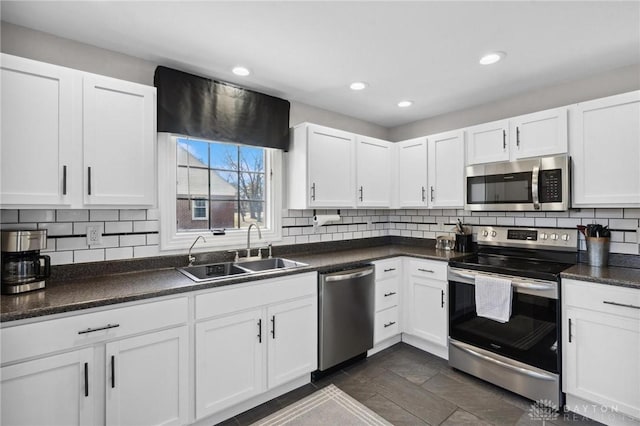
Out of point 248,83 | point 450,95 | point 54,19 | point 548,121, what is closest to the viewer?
point 54,19

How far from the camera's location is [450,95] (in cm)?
297

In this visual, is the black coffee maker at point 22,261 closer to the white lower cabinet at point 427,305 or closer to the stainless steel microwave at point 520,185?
the white lower cabinet at point 427,305

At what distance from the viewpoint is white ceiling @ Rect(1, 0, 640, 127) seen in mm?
1692

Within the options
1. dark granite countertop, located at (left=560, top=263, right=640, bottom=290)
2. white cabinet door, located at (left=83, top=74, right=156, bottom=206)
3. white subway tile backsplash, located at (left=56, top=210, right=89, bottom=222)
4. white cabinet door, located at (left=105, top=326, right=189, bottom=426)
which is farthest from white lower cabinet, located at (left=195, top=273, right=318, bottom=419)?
dark granite countertop, located at (left=560, top=263, right=640, bottom=290)

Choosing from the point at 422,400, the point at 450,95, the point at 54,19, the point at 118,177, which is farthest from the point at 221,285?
the point at 450,95

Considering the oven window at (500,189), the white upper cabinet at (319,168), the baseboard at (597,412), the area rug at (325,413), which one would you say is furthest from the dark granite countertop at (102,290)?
the baseboard at (597,412)

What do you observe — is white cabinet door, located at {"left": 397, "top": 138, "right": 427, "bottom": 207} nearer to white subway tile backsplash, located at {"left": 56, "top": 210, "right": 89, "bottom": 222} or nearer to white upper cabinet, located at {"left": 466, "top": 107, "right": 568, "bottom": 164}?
white upper cabinet, located at {"left": 466, "top": 107, "right": 568, "bottom": 164}

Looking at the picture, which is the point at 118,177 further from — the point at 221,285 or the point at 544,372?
the point at 544,372

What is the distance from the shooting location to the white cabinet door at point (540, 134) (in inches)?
95.0

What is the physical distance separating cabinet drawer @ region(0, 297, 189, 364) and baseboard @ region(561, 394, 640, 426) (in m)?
2.65

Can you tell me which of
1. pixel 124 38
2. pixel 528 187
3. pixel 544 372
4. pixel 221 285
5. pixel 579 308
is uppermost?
pixel 124 38

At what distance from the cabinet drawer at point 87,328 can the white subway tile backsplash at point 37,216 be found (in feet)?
2.57

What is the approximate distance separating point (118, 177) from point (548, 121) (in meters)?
3.19

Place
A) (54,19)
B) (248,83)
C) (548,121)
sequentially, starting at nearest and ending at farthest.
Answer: (54,19) → (548,121) → (248,83)
